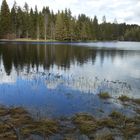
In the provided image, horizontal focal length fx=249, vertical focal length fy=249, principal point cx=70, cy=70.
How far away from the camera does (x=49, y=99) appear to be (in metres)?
15.4

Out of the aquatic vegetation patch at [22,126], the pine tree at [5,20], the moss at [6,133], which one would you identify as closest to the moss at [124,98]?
the aquatic vegetation patch at [22,126]

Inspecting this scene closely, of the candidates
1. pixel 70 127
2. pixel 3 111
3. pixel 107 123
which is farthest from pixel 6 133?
pixel 107 123

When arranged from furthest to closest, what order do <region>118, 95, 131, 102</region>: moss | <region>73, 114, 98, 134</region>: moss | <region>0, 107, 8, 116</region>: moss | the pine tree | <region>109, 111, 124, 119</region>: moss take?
the pine tree < <region>118, 95, 131, 102</region>: moss < <region>109, 111, 124, 119</region>: moss < <region>0, 107, 8, 116</region>: moss < <region>73, 114, 98, 134</region>: moss

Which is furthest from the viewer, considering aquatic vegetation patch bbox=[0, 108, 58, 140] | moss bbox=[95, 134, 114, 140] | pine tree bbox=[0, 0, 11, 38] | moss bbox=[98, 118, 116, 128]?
pine tree bbox=[0, 0, 11, 38]

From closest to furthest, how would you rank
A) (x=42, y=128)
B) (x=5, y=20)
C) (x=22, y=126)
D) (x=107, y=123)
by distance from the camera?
1. (x=42, y=128)
2. (x=22, y=126)
3. (x=107, y=123)
4. (x=5, y=20)

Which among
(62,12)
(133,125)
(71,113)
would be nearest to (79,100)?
(71,113)

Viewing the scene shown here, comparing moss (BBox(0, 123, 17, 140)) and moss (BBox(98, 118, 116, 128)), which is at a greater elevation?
moss (BBox(0, 123, 17, 140))

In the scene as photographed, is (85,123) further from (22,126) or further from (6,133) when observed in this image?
(6,133)

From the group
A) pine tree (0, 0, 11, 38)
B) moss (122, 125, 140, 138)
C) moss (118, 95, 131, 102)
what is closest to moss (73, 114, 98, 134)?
moss (122, 125, 140, 138)

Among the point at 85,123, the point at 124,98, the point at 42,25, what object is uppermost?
the point at 42,25

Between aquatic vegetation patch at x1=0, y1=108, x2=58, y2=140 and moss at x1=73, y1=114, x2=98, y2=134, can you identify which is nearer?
aquatic vegetation patch at x1=0, y1=108, x2=58, y2=140

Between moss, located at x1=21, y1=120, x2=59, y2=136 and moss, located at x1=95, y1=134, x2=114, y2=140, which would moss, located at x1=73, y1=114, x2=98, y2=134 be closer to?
moss, located at x1=95, y1=134, x2=114, y2=140

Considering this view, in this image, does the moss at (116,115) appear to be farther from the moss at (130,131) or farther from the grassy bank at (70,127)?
the moss at (130,131)

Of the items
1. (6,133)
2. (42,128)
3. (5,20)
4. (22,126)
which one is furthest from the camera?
(5,20)
